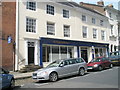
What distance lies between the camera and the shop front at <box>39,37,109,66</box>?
64.7 ft

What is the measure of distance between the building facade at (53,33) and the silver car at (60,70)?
19.9 feet

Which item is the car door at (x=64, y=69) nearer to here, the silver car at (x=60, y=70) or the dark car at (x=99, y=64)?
the silver car at (x=60, y=70)

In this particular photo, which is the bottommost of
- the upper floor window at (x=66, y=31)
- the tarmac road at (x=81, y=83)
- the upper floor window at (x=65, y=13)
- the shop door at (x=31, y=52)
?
the tarmac road at (x=81, y=83)

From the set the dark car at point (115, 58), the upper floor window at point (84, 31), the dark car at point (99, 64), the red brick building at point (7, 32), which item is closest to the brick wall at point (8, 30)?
the red brick building at point (7, 32)

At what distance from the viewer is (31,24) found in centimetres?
1895

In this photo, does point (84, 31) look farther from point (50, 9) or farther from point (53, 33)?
point (50, 9)

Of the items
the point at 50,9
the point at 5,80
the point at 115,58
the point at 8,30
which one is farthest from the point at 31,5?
the point at 115,58

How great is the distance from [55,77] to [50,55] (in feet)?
28.8

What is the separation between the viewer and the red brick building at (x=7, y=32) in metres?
16.6

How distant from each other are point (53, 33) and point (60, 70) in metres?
9.40

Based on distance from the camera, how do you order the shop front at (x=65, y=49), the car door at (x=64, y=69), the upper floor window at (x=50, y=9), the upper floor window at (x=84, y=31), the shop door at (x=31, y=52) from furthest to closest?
the upper floor window at (x=84, y=31) → the upper floor window at (x=50, y=9) → the shop front at (x=65, y=49) → the shop door at (x=31, y=52) → the car door at (x=64, y=69)

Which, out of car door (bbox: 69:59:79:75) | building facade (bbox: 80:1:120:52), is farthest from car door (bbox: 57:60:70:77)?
building facade (bbox: 80:1:120:52)

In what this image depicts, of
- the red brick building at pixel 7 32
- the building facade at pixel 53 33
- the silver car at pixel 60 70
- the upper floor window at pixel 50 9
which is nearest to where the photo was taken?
the silver car at pixel 60 70

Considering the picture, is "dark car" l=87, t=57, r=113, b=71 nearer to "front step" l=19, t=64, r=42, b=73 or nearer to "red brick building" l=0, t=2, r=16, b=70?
"front step" l=19, t=64, r=42, b=73
